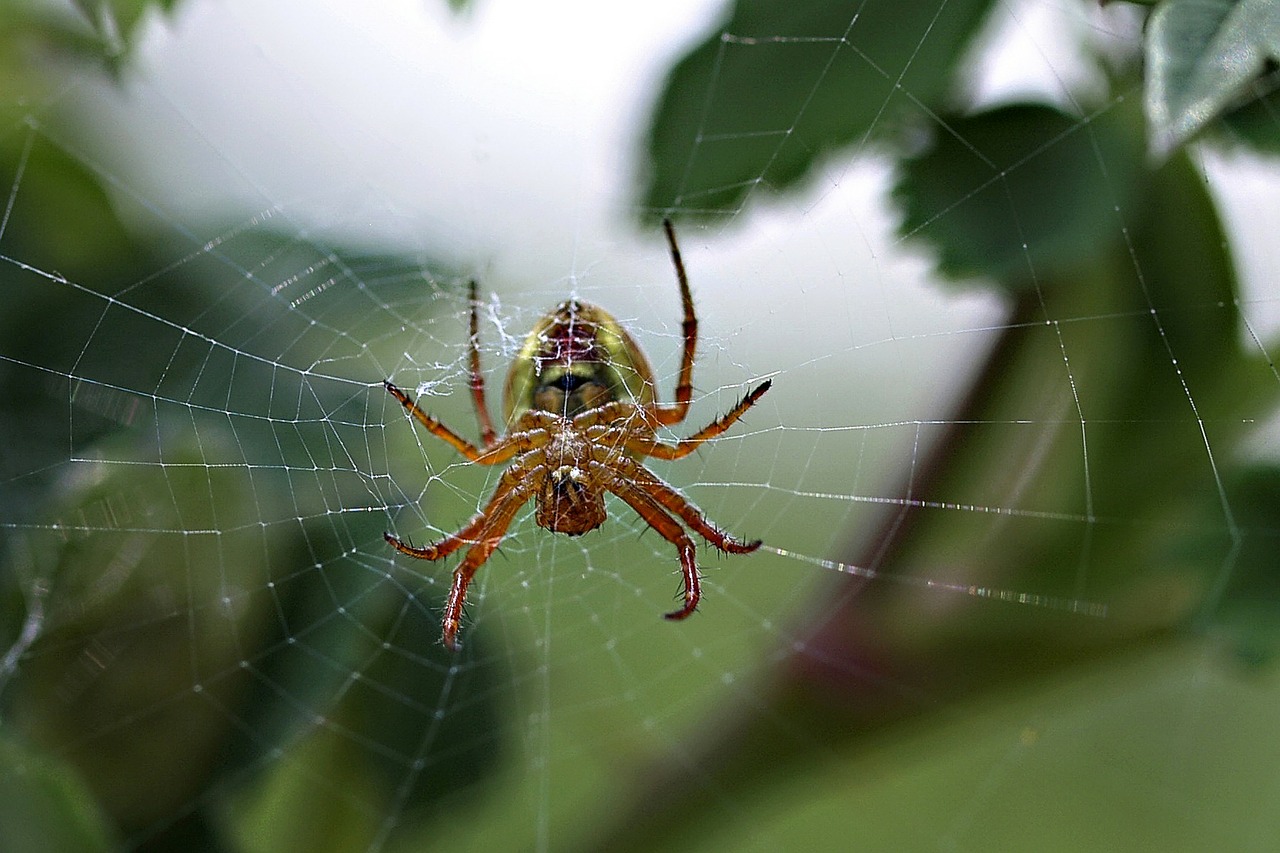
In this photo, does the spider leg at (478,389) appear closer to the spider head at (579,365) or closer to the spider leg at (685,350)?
the spider head at (579,365)

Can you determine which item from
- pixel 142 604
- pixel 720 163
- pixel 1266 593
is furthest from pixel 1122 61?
pixel 142 604

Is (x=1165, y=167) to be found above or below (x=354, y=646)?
above

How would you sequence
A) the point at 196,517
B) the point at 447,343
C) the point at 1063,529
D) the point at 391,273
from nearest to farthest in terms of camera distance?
1. the point at 1063,529
2. the point at 196,517
3. the point at 391,273
4. the point at 447,343

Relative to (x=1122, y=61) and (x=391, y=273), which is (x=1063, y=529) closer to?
(x=1122, y=61)

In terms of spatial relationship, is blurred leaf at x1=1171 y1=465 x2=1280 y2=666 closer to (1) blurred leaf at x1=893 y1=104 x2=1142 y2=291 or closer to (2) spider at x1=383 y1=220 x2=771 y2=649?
(1) blurred leaf at x1=893 y1=104 x2=1142 y2=291

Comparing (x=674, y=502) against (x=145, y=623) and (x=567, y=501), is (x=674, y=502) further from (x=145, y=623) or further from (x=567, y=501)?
(x=145, y=623)

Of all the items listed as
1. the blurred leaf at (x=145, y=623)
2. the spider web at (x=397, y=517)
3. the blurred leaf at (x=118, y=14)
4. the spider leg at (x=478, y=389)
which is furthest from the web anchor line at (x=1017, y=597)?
the blurred leaf at (x=118, y=14)
